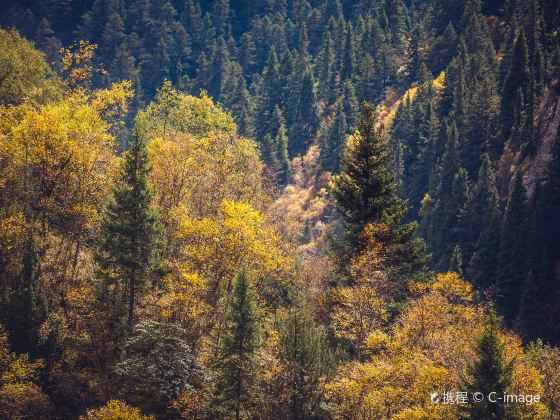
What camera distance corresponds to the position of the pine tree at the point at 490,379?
3030cm

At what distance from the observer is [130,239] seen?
4234 centimetres

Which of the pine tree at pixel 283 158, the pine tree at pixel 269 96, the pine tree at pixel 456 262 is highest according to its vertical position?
the pine tree at pixel 269 96

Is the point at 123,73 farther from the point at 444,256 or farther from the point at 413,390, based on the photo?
the point at 413,390

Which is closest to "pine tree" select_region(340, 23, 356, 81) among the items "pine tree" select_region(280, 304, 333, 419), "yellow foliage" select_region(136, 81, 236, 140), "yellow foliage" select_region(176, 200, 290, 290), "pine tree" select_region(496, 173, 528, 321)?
"pine tree" select_region(496, 173, 528, 321)

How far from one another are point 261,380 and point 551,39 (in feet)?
317

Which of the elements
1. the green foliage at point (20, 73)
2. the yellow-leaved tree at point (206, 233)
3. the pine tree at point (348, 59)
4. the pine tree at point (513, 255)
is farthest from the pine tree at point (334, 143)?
the yellow-leaved tree at point (206, 233)

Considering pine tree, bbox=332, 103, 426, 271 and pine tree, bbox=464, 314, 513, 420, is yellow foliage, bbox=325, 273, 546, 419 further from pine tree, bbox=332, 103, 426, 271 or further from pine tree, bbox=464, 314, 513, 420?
pine tree, bbox=332, 103, 426, 271

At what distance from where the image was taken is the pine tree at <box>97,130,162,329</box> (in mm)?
41688

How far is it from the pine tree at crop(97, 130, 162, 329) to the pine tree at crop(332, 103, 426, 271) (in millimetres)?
12800

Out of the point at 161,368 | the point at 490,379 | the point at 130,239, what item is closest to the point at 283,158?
the point at 130,239

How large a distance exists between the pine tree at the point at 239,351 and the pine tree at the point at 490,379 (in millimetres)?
11715

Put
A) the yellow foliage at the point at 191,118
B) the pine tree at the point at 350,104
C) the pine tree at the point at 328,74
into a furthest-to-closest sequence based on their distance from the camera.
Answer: the pine tree at the point at 328,74 < the pine tree at the point at 350,104 < the yellow foliage at the point at 191,118

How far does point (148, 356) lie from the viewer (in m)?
36.8

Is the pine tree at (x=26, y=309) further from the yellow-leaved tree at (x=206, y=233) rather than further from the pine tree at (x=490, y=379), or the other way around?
the pine tree at (x=490, y=379)
